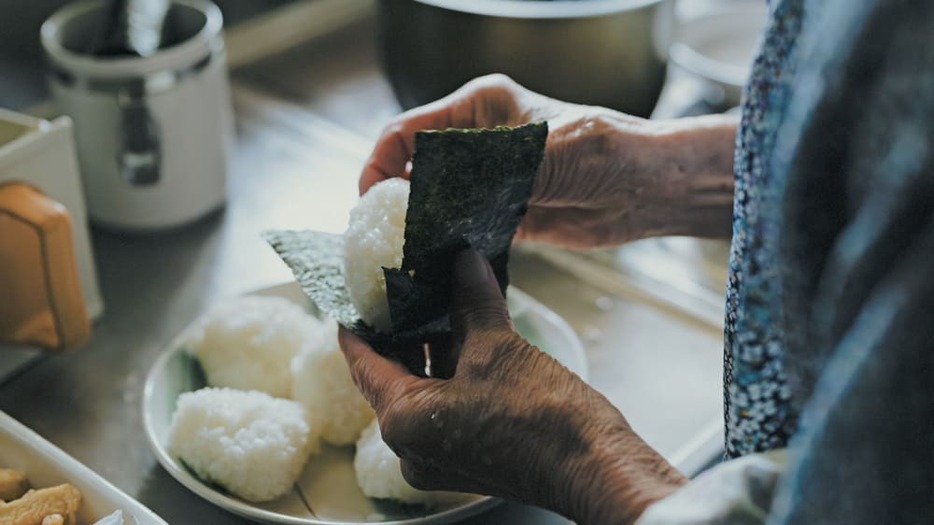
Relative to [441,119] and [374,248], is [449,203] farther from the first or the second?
[441,119]

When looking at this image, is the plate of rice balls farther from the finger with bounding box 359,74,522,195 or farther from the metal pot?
the metal pot

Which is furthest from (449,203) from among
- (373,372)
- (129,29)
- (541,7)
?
(129,29)

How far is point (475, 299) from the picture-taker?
69 cm

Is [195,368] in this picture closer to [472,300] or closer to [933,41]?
[472,300]

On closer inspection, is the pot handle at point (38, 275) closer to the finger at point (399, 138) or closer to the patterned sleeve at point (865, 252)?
the finger at point (399, 138)

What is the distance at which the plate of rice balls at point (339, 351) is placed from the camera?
2.30ft

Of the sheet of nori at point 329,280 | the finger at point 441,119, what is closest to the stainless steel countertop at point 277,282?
the sheet of nori at point 329,280

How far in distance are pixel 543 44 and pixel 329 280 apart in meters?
0.39

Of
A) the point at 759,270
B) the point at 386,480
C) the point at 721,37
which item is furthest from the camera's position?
the point at 721,37

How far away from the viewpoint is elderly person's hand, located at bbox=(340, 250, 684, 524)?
1.95 ft

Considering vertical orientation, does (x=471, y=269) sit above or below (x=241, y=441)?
above

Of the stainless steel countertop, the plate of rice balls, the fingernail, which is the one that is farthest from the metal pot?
the fingernail

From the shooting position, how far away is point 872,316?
16.4 inches

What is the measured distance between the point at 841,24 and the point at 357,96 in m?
1.09
